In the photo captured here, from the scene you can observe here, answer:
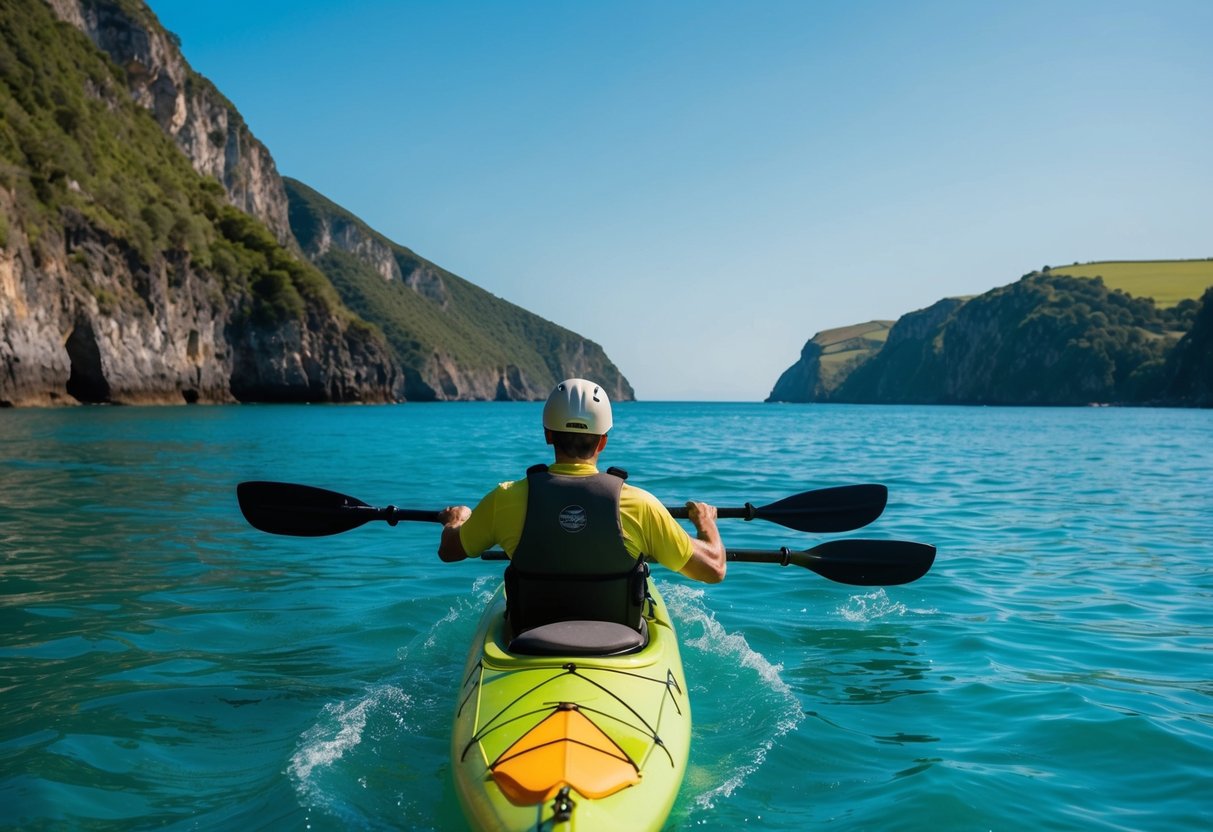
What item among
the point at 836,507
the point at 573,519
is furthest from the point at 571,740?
the point at 836,507

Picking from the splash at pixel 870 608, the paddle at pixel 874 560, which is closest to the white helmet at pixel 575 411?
the paddle at pixel 874 560

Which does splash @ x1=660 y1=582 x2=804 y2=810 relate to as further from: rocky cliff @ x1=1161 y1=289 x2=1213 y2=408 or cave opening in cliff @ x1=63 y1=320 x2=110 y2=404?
rocky cliff @ x1=1161 y1=289 x2=1213 y2=408

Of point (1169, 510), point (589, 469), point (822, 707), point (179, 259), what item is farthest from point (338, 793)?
point (179, 259)

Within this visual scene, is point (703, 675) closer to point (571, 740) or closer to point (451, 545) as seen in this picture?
point (451, 545)

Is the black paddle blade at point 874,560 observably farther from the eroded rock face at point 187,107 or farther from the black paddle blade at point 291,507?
the eroded rock face at point 187,107

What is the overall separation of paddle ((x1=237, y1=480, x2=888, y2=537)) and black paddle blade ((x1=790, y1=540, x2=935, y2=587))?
1.68 ft

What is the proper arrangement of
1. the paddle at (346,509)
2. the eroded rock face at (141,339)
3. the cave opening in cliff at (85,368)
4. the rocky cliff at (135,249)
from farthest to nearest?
the cave opening in cliff at (85,368) → the rocky cliff at (135,249) → the eroded rock face at (141,339) → the paddle at (346,509)

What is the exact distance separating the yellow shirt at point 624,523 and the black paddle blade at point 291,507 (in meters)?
2.90

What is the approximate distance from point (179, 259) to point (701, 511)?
6803 cm

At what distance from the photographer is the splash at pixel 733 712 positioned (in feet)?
15.7

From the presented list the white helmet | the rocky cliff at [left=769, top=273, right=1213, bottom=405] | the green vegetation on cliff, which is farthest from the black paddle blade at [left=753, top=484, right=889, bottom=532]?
the rocky cliff at [left=769, top=273, right=1213, bottom=405]

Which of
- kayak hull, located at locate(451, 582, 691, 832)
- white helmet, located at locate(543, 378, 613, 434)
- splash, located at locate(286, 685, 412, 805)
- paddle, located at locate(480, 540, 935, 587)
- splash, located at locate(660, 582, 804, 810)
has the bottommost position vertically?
splash, located at locate(660, 582, 804, 810)

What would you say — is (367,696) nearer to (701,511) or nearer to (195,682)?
(195,682)

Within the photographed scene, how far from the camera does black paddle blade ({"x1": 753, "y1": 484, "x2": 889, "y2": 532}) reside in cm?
782
